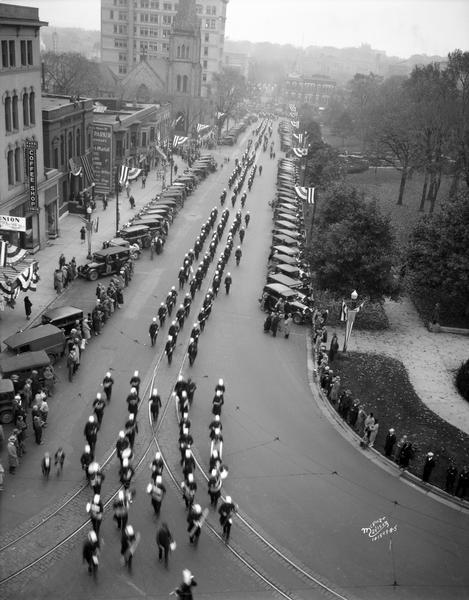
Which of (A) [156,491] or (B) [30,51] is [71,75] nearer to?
(B) [30,51]

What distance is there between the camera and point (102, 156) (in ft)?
175

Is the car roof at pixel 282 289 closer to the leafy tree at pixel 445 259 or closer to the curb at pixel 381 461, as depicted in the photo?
the leafy tree at pixel 445 259

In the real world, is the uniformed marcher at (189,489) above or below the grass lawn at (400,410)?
above

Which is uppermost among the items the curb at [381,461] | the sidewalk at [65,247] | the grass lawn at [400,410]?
the sidewalk at [65,247]

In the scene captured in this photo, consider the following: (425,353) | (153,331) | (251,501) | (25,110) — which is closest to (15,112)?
(25,110)

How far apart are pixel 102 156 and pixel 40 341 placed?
32.7 meters

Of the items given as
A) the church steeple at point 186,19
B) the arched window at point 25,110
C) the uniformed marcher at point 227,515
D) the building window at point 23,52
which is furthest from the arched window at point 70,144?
the church steeple at point 186,19

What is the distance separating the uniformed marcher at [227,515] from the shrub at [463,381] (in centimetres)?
1288

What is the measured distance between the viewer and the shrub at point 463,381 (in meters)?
25.0

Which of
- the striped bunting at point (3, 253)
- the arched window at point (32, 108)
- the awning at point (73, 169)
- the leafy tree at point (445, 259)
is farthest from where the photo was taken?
the awning at point (73, 169)

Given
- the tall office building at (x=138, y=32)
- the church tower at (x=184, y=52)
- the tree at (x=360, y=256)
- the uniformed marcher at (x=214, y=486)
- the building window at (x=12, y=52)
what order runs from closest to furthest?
the uniformed marcher at (x=214, y=486)
the tree at (x=360, y=256)
the building window at (x=12, y=52)
the church tower at (x=184, y=52)
the tall office building at (x=138, y=32)

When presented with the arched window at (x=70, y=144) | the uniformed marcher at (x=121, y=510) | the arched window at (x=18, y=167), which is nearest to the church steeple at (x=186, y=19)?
the arched window at (x=70, y=144)

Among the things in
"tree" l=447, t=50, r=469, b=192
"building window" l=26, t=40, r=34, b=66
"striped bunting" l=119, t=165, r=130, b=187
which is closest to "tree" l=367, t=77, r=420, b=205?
Result: "tree" l=447, t=50, r=469, b=192

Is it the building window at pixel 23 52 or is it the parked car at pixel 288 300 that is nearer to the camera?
the parked car at pixel 288 300
